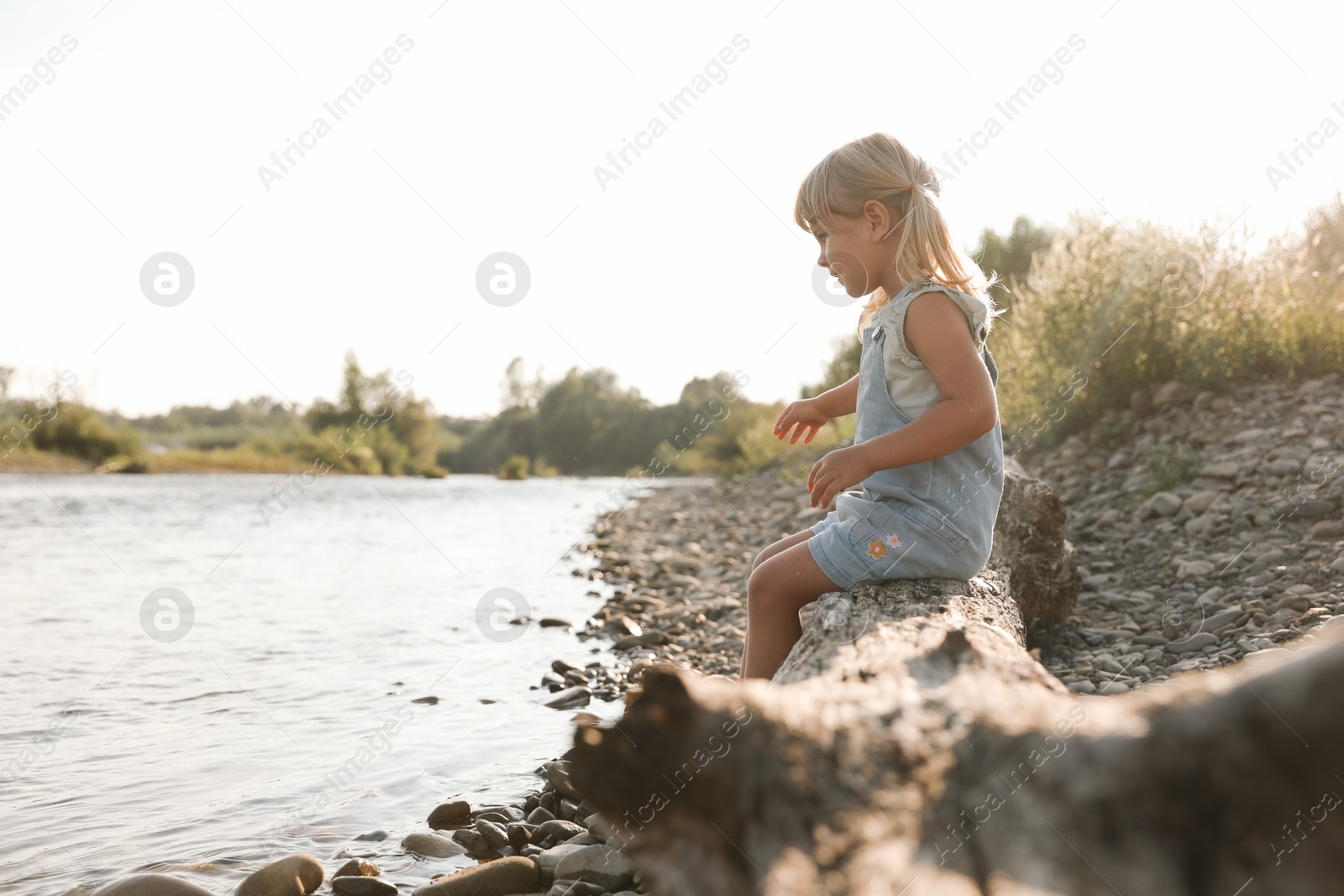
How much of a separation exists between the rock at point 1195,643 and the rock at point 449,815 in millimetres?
3360

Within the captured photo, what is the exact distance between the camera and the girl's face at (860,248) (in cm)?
279

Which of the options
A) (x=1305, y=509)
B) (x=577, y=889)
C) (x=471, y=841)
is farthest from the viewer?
(x=1305, y=509)

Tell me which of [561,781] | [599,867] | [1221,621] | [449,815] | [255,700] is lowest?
[1221,621]

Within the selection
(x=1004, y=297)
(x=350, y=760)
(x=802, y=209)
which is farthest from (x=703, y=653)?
(x=1004, y=297)

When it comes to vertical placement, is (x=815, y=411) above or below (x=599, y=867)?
above

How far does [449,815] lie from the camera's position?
3.30m

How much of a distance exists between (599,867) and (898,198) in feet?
7.72

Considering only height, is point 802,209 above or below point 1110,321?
above

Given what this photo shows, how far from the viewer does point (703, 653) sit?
5.45 metres

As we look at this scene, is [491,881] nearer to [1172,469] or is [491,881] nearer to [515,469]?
[1172,469]

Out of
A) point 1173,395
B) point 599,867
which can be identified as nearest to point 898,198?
point 599,867

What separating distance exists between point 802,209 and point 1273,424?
5.63 meters

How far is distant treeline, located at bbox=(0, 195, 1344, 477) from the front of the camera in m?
7.64

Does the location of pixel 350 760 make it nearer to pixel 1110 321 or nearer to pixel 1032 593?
pixel 1032 593
